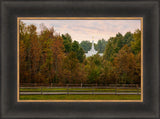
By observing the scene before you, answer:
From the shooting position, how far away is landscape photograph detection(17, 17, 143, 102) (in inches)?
95.8

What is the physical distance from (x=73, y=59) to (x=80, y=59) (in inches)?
5.0

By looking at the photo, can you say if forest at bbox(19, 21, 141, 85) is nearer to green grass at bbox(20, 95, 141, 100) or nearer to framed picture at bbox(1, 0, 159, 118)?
framed picture at bbox(1, 0, 159, 118)

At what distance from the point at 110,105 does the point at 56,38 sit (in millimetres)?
1489

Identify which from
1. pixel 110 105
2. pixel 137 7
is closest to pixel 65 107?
pixel 110 105

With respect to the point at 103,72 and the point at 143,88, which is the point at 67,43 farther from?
the point at 143,88

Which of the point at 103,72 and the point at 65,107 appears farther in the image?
the point at 103,72

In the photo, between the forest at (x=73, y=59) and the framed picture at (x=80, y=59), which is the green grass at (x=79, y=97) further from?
the forest at (x=73, y=59)

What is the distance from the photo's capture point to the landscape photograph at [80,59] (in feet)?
7.98

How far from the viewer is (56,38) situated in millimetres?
2521

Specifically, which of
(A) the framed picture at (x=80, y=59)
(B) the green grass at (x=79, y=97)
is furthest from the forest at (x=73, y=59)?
(B) the green grass at (x=79, y=97)

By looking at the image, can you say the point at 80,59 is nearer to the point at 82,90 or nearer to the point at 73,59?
the point at 73,59

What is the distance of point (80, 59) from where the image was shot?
256 centimetres

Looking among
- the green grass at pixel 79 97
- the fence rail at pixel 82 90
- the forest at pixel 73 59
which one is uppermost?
the forest at pixel 73 59

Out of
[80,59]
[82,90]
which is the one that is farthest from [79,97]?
[80,59]
